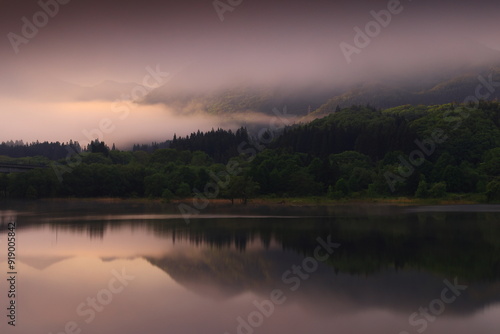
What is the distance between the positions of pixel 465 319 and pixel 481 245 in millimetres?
19064

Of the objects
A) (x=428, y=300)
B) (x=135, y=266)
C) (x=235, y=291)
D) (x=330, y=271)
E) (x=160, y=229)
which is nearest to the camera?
(x=428, y=300)

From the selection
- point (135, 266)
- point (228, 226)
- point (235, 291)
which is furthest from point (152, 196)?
point (235, 291)

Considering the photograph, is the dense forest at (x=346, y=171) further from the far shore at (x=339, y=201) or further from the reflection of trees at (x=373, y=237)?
the reflection of trees at (x=373, y=237)

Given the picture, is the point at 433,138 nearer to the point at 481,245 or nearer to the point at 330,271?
the point at 481,245

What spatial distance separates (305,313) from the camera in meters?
22.1

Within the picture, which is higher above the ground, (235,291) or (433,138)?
(433,138)
